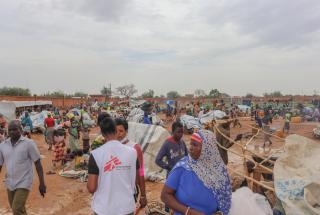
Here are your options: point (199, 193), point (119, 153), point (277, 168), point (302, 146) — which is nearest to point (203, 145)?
point (199, 193)

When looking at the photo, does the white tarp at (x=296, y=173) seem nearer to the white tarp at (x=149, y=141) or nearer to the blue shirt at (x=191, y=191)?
the blue shirt at (x=191, y=191)

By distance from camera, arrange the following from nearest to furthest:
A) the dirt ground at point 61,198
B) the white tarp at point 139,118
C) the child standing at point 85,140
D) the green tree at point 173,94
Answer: the dirt ground at point 61,198 < the child standing at point 85,140 < the white tarp at point 139,118 < the green tree at point 173,94

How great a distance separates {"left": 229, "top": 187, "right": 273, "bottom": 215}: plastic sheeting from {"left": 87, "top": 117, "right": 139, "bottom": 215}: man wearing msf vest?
992 millimetres

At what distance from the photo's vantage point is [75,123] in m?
11.1

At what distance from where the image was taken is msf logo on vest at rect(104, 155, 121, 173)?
3.01 m

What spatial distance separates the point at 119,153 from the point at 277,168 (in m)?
1.66

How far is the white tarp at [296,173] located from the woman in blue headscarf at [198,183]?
0.85 metres

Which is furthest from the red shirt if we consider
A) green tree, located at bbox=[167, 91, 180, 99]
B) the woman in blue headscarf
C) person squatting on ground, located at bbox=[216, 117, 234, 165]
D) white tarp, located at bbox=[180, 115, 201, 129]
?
green tree, located at bbox=[167, 91, 180, 99]

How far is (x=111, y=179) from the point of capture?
9.94ft

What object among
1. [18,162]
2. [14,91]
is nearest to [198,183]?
[18,162]

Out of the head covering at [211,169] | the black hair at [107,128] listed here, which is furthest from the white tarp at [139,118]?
the head covering at [211,169]

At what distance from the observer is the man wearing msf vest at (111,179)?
2994mm

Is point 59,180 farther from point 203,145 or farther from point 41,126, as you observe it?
point 41,126

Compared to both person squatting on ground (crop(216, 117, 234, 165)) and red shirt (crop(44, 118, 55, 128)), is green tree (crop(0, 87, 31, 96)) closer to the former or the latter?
red shirt (crop(44, 118, 55, 128))
